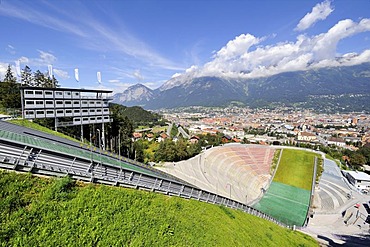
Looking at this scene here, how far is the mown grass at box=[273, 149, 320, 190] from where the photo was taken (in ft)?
140

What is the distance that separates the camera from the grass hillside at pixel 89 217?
507cm

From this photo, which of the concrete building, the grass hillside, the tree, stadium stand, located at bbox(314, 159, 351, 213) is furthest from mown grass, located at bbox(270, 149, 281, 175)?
the tree

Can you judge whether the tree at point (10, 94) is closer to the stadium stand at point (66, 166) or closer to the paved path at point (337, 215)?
the stadium stand at point (66, 166)

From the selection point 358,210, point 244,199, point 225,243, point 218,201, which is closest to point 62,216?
point 225,243

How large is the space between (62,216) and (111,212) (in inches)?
56.7

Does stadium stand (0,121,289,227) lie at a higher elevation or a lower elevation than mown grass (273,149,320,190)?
higher

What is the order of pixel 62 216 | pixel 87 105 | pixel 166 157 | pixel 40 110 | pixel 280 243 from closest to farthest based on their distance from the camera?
pixel 62 216
pixel 280 243
pixel 40 110
pixel 87 105
pixel 166 157

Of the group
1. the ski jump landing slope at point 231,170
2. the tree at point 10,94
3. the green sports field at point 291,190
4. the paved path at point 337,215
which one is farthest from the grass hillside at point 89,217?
the tree at point 10,94

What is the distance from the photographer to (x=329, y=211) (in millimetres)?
32812

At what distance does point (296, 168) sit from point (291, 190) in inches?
388

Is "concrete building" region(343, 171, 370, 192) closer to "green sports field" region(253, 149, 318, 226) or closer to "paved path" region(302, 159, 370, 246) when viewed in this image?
"paved path" region(302, 159, 370, 246)

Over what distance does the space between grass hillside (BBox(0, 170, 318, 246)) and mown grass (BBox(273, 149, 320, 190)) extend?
4024 cm

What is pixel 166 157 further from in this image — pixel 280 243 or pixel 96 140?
pixel 280 243

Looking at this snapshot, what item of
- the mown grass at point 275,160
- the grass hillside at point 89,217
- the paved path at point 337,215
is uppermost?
the grass hillside at point 89,217
